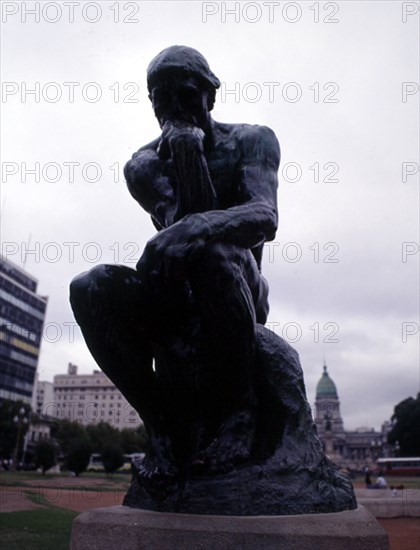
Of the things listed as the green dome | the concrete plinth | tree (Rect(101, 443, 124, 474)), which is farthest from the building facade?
the green dome

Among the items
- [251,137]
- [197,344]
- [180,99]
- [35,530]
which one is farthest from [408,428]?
[180,99]

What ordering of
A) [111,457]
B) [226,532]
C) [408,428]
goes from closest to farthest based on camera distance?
[226,532] < [111,457] < [408,428]

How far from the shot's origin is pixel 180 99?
114 inches

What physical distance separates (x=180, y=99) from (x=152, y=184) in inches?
19.2

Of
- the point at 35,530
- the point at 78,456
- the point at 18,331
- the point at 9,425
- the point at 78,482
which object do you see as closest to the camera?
the point at 35,530

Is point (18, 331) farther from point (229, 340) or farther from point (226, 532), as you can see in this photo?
point (226, 532)

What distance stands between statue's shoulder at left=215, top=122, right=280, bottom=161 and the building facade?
5994 centimetres

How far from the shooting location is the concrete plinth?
1.98 meters

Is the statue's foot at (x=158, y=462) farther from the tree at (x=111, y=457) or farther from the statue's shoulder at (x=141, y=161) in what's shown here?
the tree at (x=111, y=457)

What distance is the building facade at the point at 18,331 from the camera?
59844 mm

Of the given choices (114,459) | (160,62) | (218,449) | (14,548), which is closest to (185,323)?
(218,449)

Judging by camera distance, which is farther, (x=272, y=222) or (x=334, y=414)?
(x=334, y=414)

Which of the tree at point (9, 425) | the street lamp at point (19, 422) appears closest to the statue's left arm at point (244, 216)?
the street lamp at point (19, 422)

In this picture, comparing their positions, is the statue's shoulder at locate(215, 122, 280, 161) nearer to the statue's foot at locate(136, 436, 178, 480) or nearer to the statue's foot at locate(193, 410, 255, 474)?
the statue's foot at locate(193, 410, 255, 474)
